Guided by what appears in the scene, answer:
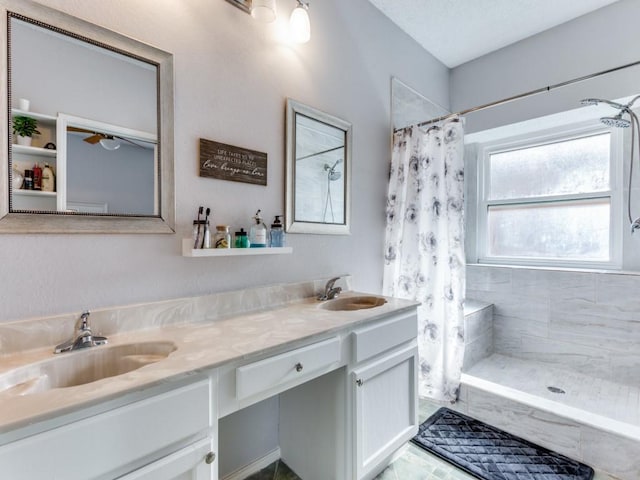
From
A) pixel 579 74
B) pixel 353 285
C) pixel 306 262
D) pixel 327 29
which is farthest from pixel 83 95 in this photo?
pixel 579 74

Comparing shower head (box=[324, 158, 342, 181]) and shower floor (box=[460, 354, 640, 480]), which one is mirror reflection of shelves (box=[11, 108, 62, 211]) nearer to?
shower head (box=[324, 158, 342, 181])

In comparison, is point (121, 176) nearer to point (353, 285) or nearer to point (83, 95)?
point (83, 95)

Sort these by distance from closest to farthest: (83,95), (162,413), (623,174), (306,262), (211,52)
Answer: (162,413)
(83,95)
(211,52)
(306,262)
(623,174)

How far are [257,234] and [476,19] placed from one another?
2.33m

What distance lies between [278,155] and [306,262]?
2.04 ft

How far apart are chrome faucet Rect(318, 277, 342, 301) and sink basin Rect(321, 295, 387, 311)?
0.13ft

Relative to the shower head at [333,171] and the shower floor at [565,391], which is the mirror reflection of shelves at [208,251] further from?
the shower floor at [565,391]

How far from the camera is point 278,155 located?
65.2 inches

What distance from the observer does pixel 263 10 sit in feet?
4.67

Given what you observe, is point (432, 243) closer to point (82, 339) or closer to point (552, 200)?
point (552, 200)

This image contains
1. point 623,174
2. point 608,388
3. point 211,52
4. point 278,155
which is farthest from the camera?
point 623,174

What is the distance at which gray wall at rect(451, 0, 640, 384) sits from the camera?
7.01ft

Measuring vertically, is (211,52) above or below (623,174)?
above

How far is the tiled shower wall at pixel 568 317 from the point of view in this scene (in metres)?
2.14
